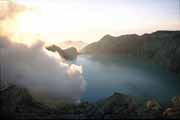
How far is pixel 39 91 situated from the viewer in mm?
91125

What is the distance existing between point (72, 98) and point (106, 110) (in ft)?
130

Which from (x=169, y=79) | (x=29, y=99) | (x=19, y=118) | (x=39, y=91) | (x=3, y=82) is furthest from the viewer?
(x=169, y=79)

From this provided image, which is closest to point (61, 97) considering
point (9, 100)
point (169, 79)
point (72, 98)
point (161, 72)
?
point (72, 98)

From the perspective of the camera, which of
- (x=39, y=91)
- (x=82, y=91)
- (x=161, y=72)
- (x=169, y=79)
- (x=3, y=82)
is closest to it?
(x=3, y=82)

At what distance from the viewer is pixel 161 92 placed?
11200cm

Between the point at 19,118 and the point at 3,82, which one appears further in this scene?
the point at 3,82

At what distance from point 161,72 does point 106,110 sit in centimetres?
13632

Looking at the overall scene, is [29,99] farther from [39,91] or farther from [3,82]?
[39,91]

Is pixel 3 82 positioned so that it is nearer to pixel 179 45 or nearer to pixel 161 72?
pixel 161 72

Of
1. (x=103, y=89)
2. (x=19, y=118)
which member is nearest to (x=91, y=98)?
(x=103, y=89)

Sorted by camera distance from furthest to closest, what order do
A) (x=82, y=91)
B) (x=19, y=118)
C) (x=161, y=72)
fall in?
(x=161, y=72) < (x=82, y=91) < (x=19, y=118)

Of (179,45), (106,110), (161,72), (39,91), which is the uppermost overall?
(179,45)

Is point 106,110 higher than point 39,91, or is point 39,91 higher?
point 39,91

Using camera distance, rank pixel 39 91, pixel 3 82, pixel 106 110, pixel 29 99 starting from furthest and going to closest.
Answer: pixel 39 91 → pixel 3 82 → pixel 29 99 → pixel 106 110
